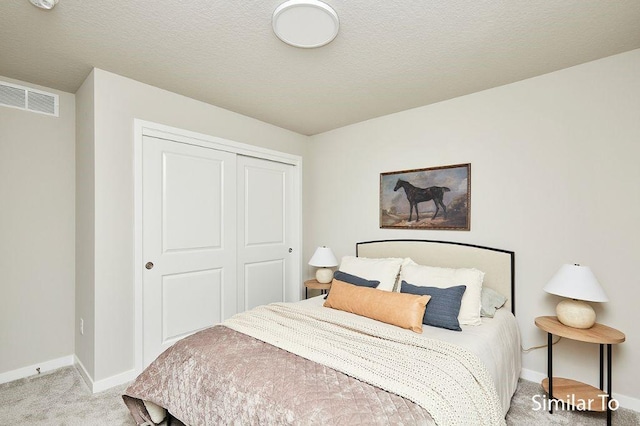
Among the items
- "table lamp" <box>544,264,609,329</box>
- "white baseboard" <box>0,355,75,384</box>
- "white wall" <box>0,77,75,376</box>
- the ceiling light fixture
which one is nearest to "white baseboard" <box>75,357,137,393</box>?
"white baseboard" <box>0,355,75,384</box>

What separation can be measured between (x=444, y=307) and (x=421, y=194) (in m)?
1.27

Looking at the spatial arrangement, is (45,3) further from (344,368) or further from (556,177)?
(556,177)

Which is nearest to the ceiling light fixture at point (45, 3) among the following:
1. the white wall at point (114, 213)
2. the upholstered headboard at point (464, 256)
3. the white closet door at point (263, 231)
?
the white wall at point (114, 213)

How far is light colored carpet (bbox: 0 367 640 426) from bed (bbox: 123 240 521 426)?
196mm

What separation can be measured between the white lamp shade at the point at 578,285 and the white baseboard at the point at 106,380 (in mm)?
3221

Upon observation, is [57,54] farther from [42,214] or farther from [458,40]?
[458,40]

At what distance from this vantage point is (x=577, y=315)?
2033 mm

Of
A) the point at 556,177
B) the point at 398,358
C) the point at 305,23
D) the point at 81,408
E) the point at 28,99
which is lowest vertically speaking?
the point at 81,408

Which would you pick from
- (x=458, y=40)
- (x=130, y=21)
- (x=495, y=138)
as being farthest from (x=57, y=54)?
(x=495, y=138)

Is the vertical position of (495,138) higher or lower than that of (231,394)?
higher

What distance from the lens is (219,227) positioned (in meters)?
3.14

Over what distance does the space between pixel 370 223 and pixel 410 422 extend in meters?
2.45

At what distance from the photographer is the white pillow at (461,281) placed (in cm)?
219

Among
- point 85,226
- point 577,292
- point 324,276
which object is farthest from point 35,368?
point 577,292
